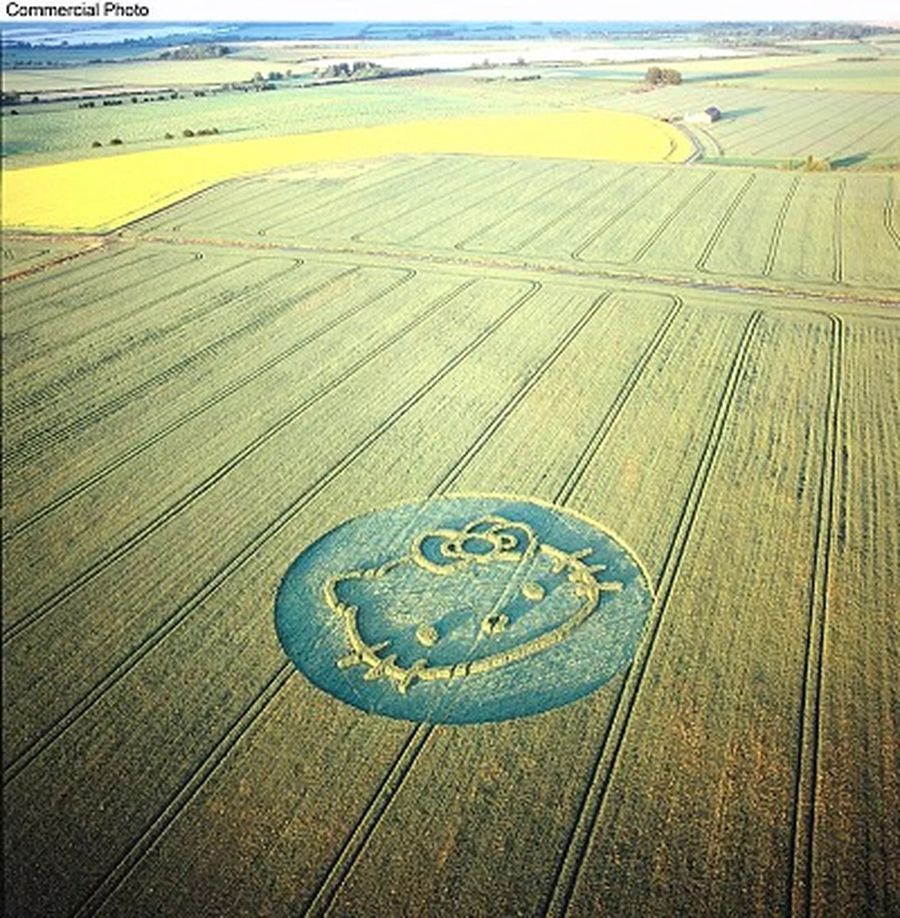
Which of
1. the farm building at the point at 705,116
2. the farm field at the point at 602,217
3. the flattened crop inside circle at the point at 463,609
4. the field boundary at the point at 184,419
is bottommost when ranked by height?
the flattened crop inside circle at the point at 463,609

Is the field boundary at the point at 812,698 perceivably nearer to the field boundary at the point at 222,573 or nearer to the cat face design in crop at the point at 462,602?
the cat face design in crop at the point at 462,602

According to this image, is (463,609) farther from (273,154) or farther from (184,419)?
(273,154)

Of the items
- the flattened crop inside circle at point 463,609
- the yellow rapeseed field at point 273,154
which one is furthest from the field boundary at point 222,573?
the yellow rapeseed field at point 273,154

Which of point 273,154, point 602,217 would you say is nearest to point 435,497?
point 602,217

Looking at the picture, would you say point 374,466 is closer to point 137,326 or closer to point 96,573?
point 96,573

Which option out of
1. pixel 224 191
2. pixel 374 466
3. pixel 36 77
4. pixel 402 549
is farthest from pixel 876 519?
pixel 36 77

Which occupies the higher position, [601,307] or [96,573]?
[601,307]

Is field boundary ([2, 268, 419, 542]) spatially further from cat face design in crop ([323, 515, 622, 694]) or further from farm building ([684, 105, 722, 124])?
farm building ([684, 105, 722, 124])
